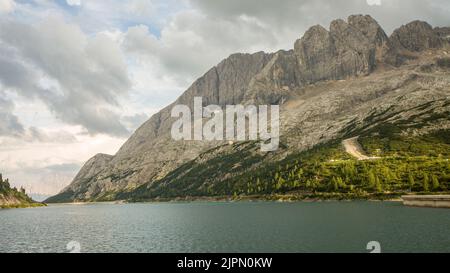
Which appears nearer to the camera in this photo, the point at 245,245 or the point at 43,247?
the point at 245,245

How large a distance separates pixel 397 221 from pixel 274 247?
47.4m

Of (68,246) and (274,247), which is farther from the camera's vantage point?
(68,246)

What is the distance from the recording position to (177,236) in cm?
8969

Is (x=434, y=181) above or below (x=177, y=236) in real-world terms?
above

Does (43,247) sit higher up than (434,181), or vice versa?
(434,181)

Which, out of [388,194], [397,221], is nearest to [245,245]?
[397,221]
